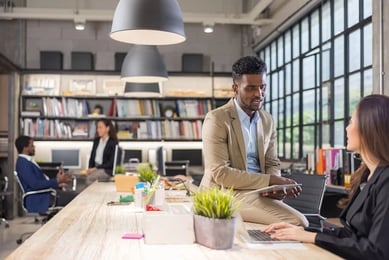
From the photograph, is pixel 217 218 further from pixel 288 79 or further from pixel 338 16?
pixel 288 79

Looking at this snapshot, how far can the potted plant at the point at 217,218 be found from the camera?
1.59 metres

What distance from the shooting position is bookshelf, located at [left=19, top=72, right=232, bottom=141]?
860 cm

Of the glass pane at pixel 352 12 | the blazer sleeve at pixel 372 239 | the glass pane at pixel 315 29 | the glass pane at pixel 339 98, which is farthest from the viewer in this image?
the glass pane at pixel 315 29

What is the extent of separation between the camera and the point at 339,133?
553 cm

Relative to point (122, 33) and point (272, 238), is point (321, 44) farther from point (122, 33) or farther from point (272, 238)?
point (272, 238)

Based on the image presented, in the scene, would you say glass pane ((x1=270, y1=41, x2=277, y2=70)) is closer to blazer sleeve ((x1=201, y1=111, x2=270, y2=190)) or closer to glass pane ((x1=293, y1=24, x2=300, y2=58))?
glass pane ((x1=293, y1=24, x2=300, y2=58))

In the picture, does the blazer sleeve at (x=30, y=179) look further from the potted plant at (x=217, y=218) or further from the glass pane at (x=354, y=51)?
the potted plant at (x=217, y=218)

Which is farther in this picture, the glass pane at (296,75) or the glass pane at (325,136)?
the glass pane at (296,75)

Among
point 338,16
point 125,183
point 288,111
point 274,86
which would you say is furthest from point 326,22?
point 125,183

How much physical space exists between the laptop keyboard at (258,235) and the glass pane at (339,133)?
12.4ft

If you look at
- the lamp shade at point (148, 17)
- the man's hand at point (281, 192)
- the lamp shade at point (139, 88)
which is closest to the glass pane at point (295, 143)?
the lamp shade at point (139, 88)

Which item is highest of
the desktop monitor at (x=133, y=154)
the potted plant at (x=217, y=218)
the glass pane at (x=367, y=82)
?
the glass pane at (x=367, y=82)

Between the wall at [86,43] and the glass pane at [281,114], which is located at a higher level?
the wall at [86,43]

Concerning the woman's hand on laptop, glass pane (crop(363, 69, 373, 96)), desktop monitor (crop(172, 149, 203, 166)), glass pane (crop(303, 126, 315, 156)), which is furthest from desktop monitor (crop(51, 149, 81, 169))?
the woman's hand on laptop
